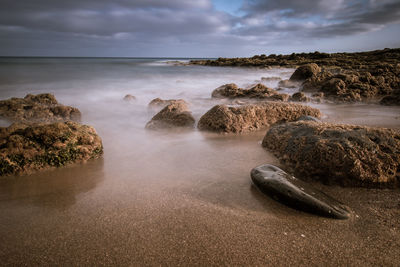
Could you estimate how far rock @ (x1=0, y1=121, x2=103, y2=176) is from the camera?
2328 mm

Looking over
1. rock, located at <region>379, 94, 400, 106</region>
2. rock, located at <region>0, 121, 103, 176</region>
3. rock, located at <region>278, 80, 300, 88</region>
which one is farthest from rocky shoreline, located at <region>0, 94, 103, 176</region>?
rock, located at <region>278, 80, 300, 88</region>

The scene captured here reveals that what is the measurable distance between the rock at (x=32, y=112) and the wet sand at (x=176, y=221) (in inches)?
89.5

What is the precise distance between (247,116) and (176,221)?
8.67 ft

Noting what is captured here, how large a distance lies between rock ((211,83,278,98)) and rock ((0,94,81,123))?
4.09m

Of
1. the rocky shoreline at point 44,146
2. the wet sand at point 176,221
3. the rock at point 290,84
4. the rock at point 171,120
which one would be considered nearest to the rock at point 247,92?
the rock at point 171,120

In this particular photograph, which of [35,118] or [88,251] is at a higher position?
[35,118]

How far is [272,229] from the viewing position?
5.11 ft

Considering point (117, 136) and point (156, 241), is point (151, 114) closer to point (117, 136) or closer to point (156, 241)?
point (117, 136)

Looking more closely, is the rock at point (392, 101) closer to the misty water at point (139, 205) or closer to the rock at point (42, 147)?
the misty water at point (139, 205)

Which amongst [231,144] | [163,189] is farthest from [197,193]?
[231,144]

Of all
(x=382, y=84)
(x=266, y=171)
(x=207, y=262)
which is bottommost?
(x=207, y=262)

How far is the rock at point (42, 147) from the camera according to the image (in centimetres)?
233

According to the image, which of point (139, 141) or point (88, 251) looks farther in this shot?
point (139, 141)

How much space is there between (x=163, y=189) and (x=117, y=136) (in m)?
1.88
